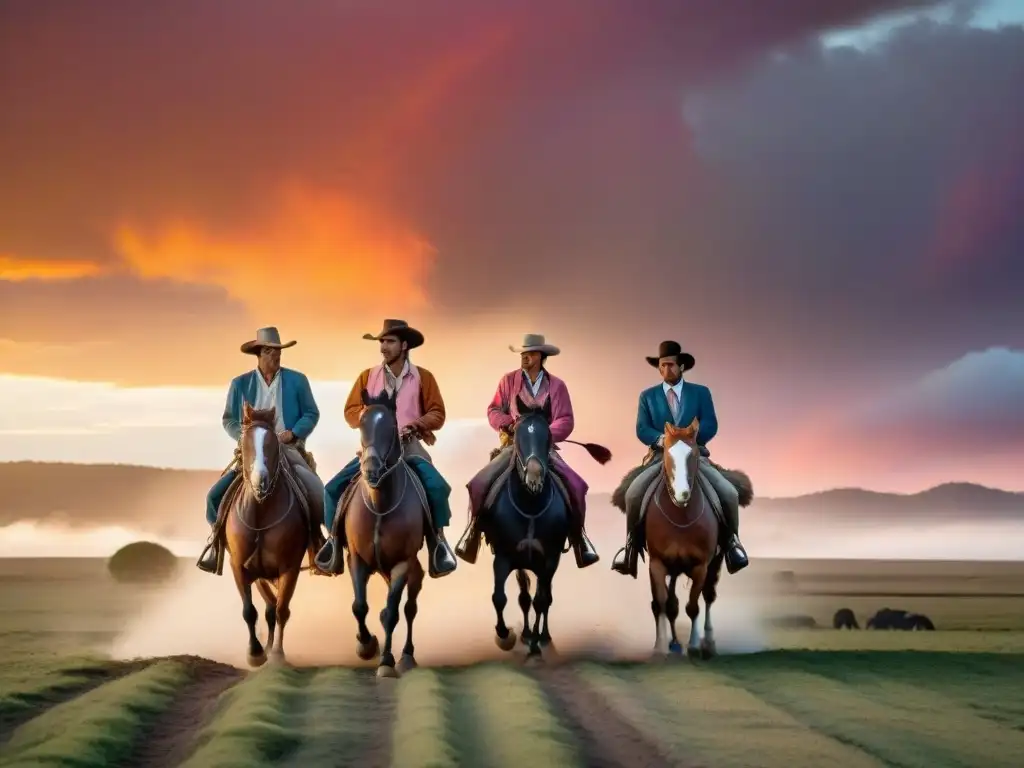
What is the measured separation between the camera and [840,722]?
14359 millimetres

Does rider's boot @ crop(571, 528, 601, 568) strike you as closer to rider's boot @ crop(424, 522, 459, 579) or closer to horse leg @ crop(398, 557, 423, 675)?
rider's boot @ crop(424, 522, 459, 579)

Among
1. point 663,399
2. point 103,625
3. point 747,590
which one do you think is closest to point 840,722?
point 663,399

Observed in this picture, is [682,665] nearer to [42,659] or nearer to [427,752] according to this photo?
[427,752]

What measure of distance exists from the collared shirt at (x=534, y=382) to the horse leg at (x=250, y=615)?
14.7ft

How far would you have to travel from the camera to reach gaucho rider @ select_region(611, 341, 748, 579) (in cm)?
1952

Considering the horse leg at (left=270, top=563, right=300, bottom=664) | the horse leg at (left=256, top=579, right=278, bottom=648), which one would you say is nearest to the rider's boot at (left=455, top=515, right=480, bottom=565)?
the horse leg at (left=270, top=563, right=300, bottom=664)

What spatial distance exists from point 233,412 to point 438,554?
3424 mm

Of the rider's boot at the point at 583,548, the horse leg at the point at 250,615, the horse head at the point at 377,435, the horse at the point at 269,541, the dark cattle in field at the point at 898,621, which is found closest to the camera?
the horse head at the point at 377,435

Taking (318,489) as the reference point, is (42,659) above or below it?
below

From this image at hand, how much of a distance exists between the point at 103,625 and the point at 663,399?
22044mm

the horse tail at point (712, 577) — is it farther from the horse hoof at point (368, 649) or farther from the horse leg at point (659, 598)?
the horse hoof at point (368, 649)

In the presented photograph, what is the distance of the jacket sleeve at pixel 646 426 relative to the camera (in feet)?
65.1

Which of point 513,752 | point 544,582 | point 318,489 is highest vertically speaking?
point 318,489

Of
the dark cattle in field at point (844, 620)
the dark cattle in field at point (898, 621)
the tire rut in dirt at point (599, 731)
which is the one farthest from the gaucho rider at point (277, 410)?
the dark cattle in field at point (844, 620)
